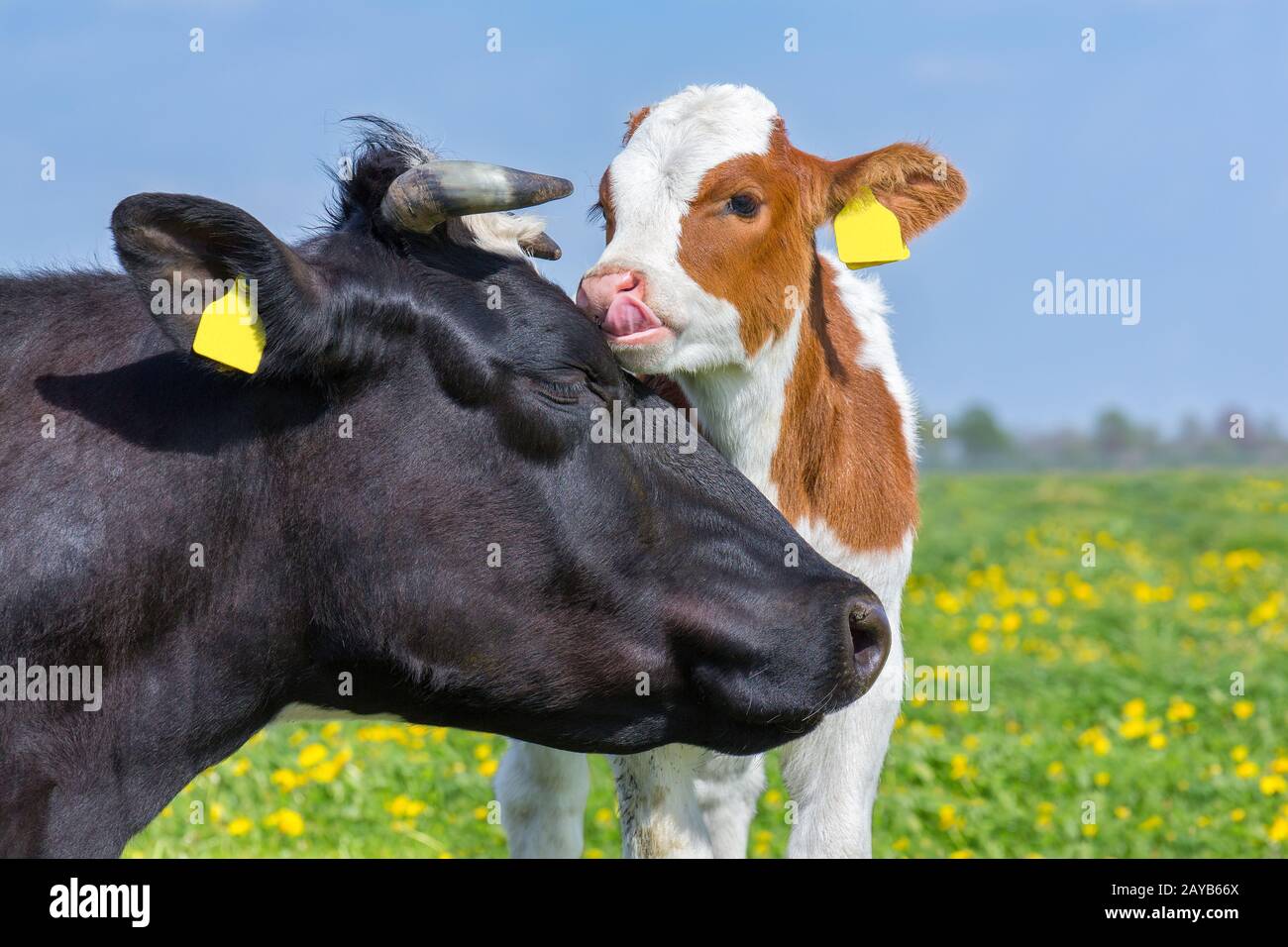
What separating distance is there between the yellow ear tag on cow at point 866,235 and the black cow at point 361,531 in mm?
1589

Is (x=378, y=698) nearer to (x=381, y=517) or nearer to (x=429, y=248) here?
(x=381, y=517)

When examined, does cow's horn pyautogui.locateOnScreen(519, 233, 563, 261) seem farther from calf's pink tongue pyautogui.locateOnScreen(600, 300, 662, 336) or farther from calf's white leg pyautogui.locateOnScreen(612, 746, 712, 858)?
calf's white leg pyautogui.locateOnScreen(612, 746, 712, 858)

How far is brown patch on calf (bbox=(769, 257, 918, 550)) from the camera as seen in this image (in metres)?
4.62

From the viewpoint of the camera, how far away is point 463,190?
3.25m

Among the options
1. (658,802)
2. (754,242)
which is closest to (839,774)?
(658,802)

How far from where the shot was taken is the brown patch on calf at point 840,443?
15.2 ft

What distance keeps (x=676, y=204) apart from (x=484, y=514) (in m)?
1.39

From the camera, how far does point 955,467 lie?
158ft

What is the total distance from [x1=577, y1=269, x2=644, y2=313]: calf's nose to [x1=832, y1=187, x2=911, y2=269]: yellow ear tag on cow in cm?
114

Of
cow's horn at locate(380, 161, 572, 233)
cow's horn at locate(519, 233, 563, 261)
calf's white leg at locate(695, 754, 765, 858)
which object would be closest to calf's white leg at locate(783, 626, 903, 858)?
calf's white leg at locate(695, 754, 765, 858)

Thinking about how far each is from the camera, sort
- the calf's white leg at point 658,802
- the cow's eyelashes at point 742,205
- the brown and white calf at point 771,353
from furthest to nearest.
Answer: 1. the calf's white leg at point 658,802
2. the cow's eyelashes at point 742,205
3. the brown and white calf at point 771,353

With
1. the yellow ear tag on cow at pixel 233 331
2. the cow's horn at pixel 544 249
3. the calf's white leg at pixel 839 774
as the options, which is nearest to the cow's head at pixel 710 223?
the cow's horn at pixel 544 249

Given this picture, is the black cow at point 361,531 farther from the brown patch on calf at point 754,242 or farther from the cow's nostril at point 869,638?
the brown patch on calf at point 754,242
